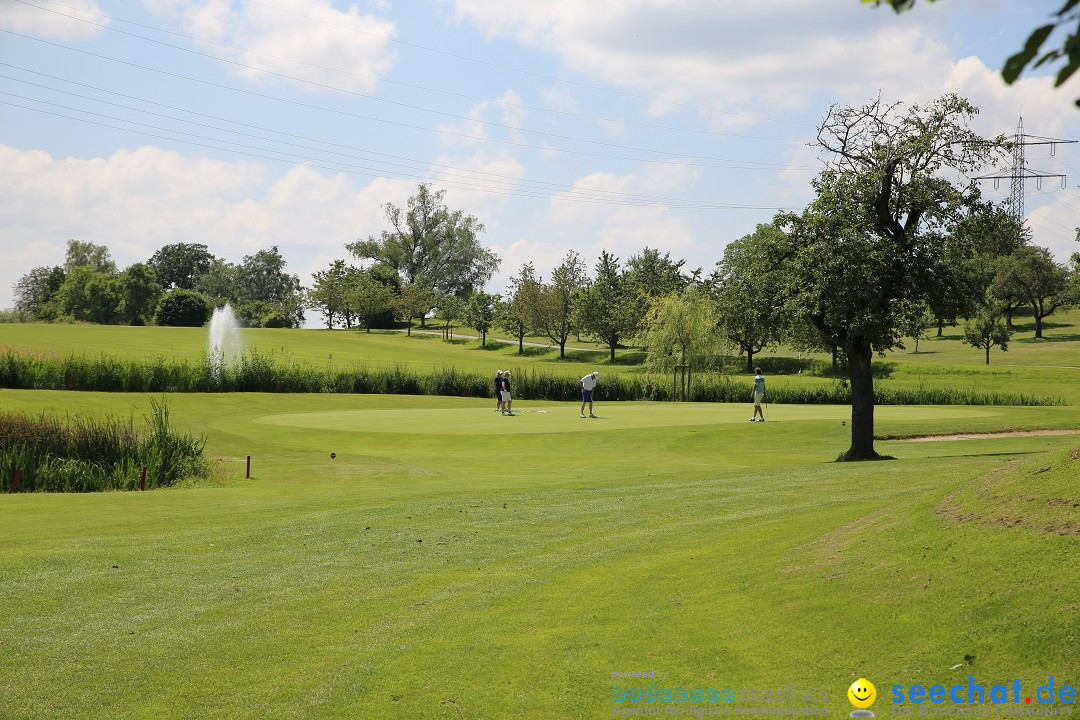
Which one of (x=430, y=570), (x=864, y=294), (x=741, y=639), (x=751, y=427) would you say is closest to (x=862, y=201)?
(x=864, y=294)

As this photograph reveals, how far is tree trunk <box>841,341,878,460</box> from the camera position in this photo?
86.7 ft

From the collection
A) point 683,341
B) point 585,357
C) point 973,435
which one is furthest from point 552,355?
point 973,435

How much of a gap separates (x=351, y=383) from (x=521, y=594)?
159 feet

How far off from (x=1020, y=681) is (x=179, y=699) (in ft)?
→ 20.5

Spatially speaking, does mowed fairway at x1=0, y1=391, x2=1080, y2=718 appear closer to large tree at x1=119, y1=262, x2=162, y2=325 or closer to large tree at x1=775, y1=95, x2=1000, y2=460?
large tree at x1=775, y1=95, x2=1000, y2=460

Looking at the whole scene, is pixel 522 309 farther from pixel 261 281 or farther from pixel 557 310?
pixel 261 281

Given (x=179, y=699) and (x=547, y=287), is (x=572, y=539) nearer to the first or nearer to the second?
(x=179, y=699)

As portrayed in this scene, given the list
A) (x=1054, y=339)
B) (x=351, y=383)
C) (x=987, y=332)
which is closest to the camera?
(x=351, y=383)

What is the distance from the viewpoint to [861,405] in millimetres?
26938

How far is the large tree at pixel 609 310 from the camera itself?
101312mm

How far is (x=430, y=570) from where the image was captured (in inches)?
469

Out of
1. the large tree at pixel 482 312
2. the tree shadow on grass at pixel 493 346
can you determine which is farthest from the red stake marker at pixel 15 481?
the large tree at pixel 482 312

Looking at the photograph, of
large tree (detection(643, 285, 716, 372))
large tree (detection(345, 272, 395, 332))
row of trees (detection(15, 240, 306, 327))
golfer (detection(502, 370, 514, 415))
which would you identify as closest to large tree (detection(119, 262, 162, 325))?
row of trees (detection(15, 240, 306, 327))

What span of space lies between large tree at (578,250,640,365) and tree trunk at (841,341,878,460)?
7156cm
